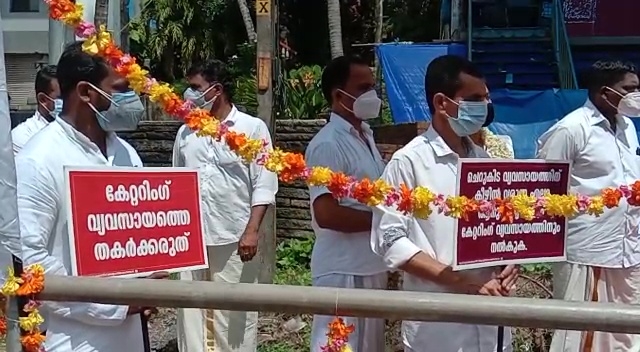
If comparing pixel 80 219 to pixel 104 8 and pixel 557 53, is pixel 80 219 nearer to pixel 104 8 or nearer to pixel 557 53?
pixel 104 8

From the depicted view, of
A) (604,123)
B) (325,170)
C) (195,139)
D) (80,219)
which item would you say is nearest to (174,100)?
(325,170)

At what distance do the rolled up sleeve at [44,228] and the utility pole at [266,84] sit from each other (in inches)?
133

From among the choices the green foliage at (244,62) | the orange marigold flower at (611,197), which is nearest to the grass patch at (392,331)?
the orange marigold flower at (611,197)

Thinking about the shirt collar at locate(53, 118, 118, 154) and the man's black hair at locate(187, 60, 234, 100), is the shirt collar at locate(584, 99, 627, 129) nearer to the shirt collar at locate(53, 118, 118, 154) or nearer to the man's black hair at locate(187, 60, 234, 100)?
the man's black hair at locate(187, 60, 234, 100)

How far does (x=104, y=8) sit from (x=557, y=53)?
938 cm

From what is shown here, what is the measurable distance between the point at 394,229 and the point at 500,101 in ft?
24.3

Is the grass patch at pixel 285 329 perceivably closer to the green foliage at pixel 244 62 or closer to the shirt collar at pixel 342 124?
the shirt collar at pixel 342 124

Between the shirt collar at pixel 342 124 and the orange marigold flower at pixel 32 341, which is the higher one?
the shirt collar at pixel 342 124

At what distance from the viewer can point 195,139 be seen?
16.7 feet

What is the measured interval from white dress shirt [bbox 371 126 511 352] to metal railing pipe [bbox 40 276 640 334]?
2.45ft

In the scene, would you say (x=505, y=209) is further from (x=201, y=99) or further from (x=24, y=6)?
(x=24, y=6)

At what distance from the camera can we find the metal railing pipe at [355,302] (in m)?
2.20

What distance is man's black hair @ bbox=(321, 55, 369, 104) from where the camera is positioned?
383 cm

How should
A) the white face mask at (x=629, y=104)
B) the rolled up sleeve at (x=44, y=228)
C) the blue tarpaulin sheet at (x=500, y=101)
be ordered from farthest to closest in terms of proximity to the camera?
the blue tarpaulin sheet at (x=500, y=101)
the white face mask at (x=629, y=104)
the rolled up sleeve at (x=44, y=228)
